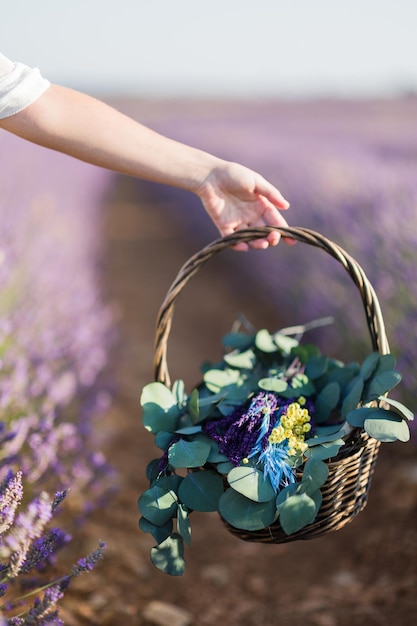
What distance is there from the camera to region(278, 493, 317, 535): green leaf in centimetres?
114

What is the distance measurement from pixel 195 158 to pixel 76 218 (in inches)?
128

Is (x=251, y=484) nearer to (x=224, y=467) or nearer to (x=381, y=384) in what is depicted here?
(x=224, y=467)

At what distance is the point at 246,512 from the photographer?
1195 millimetres

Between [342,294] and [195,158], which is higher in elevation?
[195,158]

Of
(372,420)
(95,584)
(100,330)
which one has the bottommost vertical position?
(95,584)

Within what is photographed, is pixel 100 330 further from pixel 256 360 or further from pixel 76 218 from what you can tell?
pixel 76 218

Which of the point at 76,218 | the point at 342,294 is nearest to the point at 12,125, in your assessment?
the point at 342,294

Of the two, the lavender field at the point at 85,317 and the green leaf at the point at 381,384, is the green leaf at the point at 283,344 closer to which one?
the green leaf at the point at 381,384

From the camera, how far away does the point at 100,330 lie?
2.77m

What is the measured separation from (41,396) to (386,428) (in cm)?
115

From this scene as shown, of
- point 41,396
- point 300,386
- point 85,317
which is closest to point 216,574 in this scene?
point 41,396

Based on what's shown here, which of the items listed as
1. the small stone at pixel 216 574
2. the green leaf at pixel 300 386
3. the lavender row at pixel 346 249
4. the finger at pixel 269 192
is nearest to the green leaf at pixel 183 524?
the green leaf at pixel 300 386

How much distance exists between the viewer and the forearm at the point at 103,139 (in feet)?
4.47

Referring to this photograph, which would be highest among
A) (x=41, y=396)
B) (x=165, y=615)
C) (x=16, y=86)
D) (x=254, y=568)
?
(x=16, y=86)
